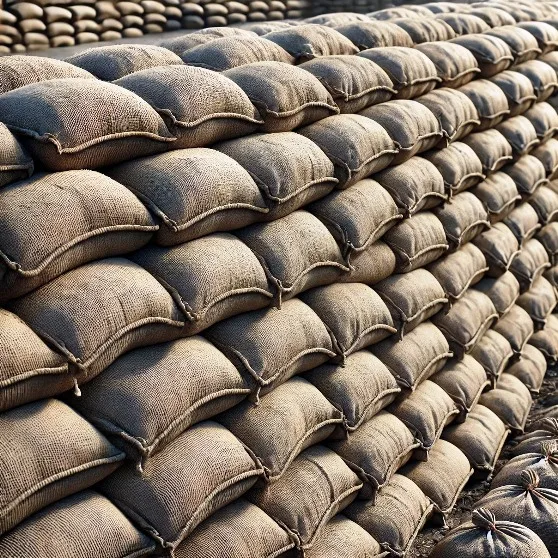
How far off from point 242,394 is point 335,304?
714mm

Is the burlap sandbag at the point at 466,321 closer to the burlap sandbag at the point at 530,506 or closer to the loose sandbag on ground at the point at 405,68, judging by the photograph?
the burlap sandbag at the point at 530,506

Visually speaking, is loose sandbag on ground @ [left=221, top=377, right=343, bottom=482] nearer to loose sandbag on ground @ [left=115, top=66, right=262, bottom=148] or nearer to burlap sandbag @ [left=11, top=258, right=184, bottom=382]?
burlap sandbag @ [left=11, top=258, right=184, bottom=382]

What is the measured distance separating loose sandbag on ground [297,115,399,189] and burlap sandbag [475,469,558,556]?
4.46ft

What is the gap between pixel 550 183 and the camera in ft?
19.5

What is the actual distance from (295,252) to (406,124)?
1174mm

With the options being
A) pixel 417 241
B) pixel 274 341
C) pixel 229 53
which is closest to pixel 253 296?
pixel 274 341

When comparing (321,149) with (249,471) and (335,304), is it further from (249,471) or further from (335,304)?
(249,471)

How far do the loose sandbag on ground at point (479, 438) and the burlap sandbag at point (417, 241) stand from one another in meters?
0.78

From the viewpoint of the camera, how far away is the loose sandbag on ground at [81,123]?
8.66ft

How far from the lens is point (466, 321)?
4492mm

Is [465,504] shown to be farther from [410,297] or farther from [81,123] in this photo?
[81,123]

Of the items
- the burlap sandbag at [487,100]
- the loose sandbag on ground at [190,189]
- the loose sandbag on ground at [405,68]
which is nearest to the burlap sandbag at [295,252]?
the loose sandbag on ground at [190,189]

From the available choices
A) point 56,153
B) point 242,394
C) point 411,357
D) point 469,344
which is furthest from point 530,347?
point 56,153

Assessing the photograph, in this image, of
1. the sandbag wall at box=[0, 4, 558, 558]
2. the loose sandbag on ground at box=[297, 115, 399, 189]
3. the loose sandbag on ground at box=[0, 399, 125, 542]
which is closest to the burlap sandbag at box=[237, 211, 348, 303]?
the sandbag wall at box=[0, 4, 558, 558]
